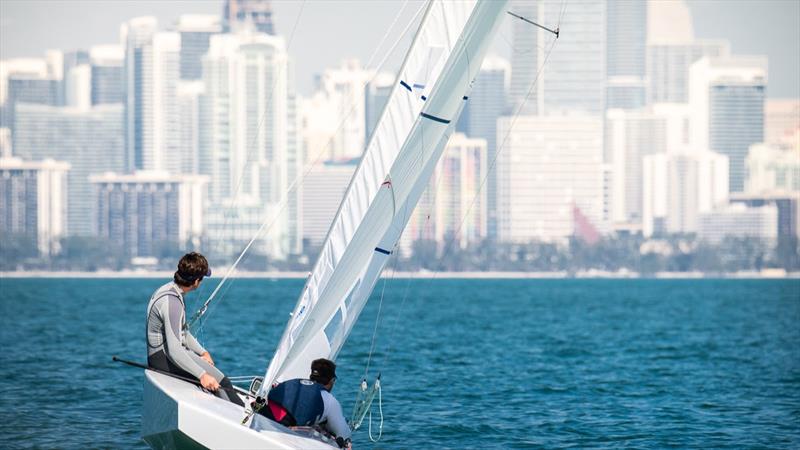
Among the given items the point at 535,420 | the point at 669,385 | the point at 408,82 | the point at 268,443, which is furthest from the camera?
the point at 669,385

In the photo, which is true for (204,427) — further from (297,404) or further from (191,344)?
(191,344)

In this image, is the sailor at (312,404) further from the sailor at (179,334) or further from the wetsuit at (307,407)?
the sailor at (179,334)

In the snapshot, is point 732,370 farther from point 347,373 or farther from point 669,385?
point 347,373

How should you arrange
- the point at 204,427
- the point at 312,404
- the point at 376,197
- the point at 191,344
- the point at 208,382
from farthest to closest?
the point at 191,344, the point at 208,382, the point at 376,197, the point at 312,404, the point at 204,427

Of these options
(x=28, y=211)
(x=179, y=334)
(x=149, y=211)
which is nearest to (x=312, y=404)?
(x=179, y=334)

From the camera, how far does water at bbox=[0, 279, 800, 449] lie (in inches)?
663

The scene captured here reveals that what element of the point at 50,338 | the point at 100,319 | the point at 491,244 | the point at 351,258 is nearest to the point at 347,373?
the point at 50,338

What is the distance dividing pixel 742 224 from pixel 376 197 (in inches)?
7479

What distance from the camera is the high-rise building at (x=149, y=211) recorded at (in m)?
187

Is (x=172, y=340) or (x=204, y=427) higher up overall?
(x=172, y=340)

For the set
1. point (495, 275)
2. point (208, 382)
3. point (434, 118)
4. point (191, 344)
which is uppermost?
point (434, 118)

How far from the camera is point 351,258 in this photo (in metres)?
10.9

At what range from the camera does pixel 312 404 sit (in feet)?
34.3

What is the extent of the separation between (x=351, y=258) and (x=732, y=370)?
1931cm
